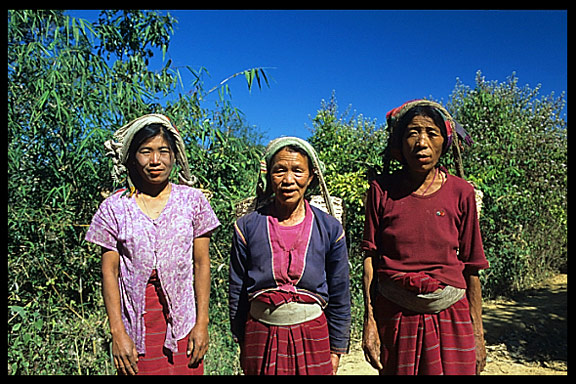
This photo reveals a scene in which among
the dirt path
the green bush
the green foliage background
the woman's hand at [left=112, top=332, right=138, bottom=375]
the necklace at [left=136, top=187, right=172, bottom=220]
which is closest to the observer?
the woman's hand at [left=112, top=332, right=138, bottom=375]

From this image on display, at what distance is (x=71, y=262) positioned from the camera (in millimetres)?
3285

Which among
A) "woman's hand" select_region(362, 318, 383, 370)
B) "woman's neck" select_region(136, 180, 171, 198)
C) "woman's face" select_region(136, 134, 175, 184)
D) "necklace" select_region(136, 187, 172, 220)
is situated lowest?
"woman's hand" select_region(362, 318, 383, 370)

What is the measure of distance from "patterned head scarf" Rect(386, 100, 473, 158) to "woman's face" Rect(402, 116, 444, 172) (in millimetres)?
56

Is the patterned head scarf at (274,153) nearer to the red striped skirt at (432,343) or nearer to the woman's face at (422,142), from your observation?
the woman's face at (422,142)

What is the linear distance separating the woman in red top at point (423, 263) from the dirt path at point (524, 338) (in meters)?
2.35

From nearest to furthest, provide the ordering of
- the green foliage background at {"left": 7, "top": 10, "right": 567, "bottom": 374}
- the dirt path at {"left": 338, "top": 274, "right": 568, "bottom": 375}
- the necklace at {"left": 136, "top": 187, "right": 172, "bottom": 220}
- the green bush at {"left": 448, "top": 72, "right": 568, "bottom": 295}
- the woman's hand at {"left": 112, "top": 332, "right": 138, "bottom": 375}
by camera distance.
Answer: the woman's hand at {"left": 112, "top": 332, "right": 138, "bottom": 375}, the necklace at {"left": 136, "top": 187, "right": 172, "bottom": 220}, the green foliage background at {"left": 7, "top": 10, "right": 567, "bottom": 374}, the dirt path at {"left": 338, "top": 274, "right": 568, "bottom": 375}, the green bush at {"left": 448, "top": 72, "right": 568, "bottom": 295}

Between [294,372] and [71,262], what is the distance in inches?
78.4

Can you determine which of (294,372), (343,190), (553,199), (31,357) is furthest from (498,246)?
(31,357)

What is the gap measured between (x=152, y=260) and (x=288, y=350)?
721 millimetres

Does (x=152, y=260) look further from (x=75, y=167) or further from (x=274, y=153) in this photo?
(x=75, y=167)

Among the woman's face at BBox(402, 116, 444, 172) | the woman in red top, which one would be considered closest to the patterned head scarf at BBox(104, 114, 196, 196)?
the woman in red top

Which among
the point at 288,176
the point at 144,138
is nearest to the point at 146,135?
the point at 144,138

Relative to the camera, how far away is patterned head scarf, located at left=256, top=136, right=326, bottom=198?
218cm

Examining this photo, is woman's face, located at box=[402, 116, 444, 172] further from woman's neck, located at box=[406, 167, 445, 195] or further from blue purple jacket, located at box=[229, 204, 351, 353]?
blue purple jacket, located at box=[229, 204, 351, 353]
